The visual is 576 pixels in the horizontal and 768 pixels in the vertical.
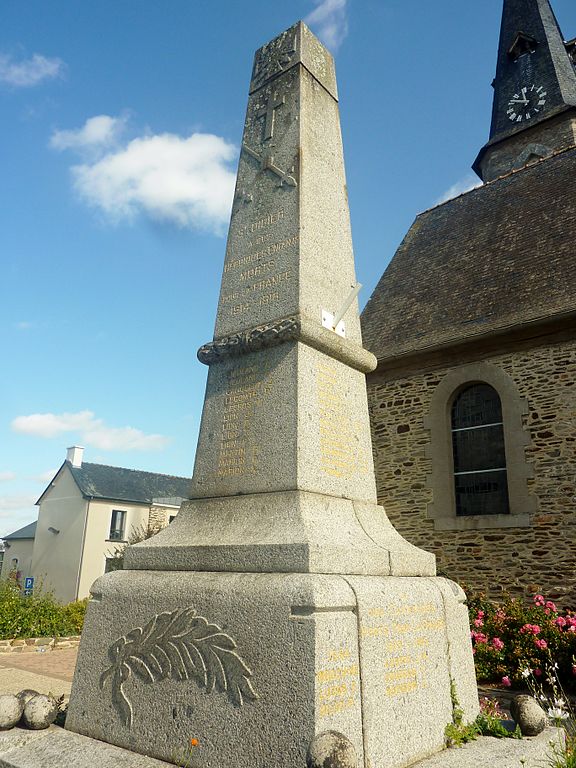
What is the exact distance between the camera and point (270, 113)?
4801mm

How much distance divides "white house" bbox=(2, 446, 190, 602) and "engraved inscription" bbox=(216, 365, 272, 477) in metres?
19.9

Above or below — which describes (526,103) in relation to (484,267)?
above

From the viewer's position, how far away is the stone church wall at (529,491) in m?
8.35

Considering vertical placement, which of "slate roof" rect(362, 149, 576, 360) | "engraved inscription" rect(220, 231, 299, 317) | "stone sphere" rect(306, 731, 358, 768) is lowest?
"stone sphere" rect(306, 731, 358, 768)

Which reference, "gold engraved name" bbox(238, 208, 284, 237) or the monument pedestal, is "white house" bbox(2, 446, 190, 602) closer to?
"gold engraved name" bbox(238, 208, 284, 237)

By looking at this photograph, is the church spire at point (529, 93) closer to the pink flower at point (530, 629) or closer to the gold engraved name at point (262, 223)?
the pink flower at point (530, 629)

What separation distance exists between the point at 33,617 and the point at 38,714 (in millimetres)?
8164

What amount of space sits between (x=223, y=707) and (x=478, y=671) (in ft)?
17.2

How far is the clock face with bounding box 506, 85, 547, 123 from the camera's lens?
21656 millimetres

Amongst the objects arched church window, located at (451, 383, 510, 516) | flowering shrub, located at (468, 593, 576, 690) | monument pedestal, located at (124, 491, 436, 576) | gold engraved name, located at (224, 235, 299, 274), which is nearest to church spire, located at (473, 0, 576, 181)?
arched church window, located at (451, 383, 510, 516)

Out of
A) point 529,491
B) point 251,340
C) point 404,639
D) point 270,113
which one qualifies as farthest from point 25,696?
point 529,491

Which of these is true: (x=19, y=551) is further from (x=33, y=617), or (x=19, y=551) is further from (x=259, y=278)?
(x=259, y=278)

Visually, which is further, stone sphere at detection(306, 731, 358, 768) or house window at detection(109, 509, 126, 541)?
house window at detection(109, 509, 126, 541)

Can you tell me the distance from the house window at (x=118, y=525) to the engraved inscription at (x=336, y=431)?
22821mm
